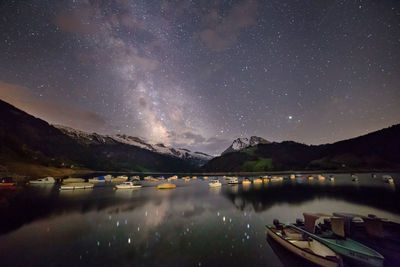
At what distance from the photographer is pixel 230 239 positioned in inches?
744

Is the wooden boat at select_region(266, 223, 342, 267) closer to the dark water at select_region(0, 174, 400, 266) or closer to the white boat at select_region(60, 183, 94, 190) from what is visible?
the dark water at select_region(0, 174, 400, 266)

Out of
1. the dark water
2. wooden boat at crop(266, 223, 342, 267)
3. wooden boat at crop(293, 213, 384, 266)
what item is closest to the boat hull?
wooden boat at crop(293, 213, 384, 266)

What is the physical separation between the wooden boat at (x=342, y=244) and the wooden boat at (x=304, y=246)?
72 cm

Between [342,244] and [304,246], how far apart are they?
2897 mm

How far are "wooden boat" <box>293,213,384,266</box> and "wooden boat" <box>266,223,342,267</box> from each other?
0.72m

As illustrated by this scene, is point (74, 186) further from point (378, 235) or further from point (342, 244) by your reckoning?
point (378, 235)

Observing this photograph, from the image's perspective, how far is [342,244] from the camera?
14203 millimetres

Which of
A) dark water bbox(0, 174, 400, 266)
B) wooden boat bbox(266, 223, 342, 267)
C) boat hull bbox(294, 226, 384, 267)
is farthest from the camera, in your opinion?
dark water bbox(0, 174, 400, 266)

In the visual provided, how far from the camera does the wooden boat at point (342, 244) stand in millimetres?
12352

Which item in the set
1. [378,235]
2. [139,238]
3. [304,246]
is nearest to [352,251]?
[304,246]

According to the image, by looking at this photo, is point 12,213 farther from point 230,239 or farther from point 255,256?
point 255,256

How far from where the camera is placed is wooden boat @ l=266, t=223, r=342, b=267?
1178 centimetres

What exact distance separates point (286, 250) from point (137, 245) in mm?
14519

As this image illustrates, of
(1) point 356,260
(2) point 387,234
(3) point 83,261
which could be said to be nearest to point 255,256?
(1) point 356,260
